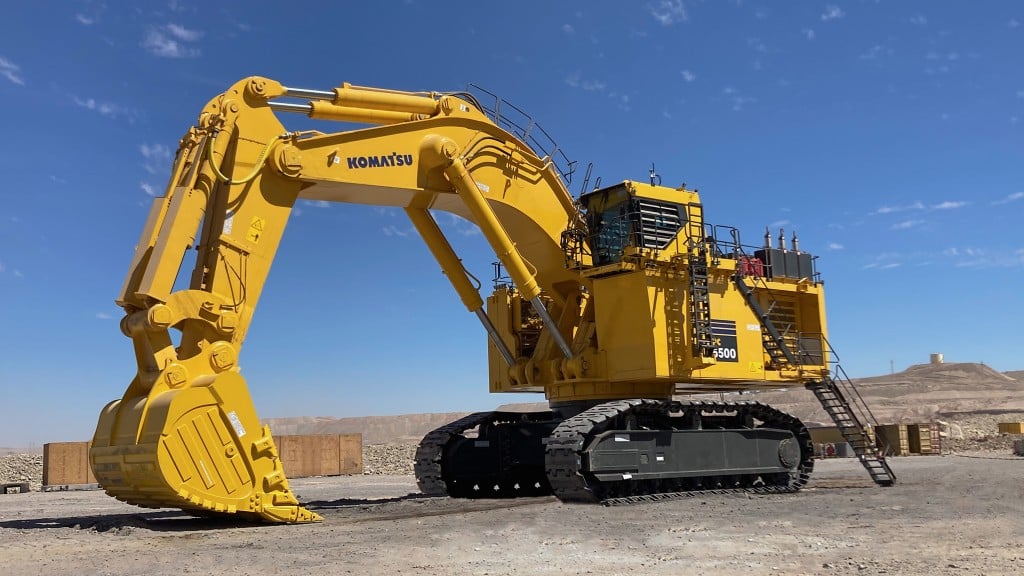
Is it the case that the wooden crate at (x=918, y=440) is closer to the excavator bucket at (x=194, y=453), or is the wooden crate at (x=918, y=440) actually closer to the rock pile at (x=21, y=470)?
the excavator bucket at (x=194, y=453)

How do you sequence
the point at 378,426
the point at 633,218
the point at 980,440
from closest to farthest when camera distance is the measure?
the point at 633,218, the point at 980,440, the point at 378,426

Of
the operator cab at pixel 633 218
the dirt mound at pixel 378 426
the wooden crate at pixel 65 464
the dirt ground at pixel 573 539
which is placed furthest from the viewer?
the dirt mound at pixel 378 426

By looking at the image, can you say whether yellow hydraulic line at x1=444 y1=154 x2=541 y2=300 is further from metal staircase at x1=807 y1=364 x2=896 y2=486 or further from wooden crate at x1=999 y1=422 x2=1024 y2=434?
wooden crate at x1=999 y1=422 x2=1024 y2=434

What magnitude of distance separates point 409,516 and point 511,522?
1976mm

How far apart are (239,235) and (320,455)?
21436 millimetres

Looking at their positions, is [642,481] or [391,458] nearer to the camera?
[642,481]

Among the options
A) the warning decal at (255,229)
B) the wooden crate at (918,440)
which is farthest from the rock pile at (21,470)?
the wooden crate at (918,440)

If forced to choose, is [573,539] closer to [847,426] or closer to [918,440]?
[847,426]

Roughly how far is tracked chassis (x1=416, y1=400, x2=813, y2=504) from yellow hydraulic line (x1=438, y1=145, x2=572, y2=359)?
7.48 ft

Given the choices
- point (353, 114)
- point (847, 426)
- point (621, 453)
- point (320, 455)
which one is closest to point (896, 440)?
point (847, 426)

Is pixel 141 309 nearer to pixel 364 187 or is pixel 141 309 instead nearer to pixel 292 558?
pixel 364 187

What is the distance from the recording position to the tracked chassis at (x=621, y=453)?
45.2ft

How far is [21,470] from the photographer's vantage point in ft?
115

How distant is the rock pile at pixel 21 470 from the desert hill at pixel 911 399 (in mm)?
24673
